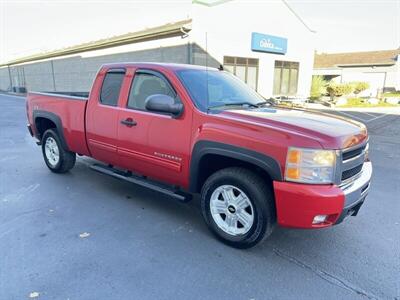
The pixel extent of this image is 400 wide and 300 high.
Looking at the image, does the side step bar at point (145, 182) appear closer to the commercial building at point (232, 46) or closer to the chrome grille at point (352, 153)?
the chrome grille at point (352, 153)

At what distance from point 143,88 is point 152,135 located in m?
0.73

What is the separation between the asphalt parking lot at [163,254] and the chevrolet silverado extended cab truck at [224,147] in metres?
0.37

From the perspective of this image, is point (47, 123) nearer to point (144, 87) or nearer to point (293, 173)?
point (144, 87)

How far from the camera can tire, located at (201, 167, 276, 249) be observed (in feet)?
10.1

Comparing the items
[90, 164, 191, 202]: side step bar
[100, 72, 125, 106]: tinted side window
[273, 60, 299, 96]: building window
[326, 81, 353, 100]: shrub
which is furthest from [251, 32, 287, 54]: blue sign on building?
[90, 164, 191, 202]: side step bar

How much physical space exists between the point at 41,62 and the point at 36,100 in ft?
100

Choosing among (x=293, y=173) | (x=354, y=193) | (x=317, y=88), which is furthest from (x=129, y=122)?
(x=317, y=88)

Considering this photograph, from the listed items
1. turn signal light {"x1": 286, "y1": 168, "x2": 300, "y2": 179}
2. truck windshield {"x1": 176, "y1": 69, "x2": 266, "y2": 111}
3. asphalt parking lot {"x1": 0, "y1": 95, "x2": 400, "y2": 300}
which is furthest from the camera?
truck windshield {"x1": 176, "y1": 69, "x2": 266, "y2": 111}

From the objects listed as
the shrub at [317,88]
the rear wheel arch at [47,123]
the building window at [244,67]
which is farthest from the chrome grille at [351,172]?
the shrub at [317,88]

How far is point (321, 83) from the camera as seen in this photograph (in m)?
24.8

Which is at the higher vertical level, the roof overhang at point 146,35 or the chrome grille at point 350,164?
the roof overhang at point 146,35

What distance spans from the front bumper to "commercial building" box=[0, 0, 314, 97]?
1034 centimetres

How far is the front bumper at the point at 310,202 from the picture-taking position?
2754 millimetres

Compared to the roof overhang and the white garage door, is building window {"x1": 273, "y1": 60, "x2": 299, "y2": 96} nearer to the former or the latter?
the roof overhang
